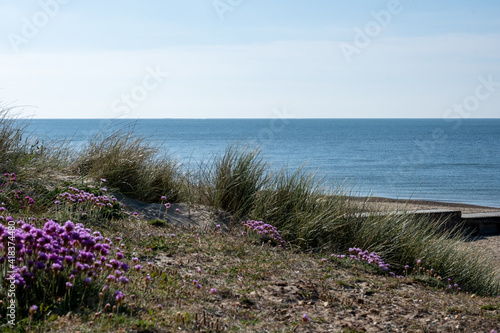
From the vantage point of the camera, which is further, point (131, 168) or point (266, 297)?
point (131, 168)

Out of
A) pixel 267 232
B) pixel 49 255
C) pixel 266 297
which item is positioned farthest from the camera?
pixel 267 232

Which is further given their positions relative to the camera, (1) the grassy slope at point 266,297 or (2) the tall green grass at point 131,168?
(2) the tall green grass at point 131,168

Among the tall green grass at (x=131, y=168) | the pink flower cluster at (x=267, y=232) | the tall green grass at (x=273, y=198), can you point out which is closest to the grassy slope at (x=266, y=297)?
the pink flower cluster at (x=267, y=232)

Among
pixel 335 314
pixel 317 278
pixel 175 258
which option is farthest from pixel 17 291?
pixel 317 278

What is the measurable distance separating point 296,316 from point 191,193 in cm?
460

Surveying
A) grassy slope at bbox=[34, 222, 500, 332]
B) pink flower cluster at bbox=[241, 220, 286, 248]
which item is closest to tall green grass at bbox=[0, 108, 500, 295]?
pink flower cluster at bbox=[241, 220, 286, 248]

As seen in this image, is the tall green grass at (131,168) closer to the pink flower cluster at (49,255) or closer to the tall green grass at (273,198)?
the tall green grass at (273,198)

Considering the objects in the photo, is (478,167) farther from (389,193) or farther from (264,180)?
(264,180)

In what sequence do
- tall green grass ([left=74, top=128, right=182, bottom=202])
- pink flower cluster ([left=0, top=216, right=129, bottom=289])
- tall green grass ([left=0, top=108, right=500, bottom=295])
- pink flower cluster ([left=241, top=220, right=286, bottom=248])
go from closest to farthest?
1. pink flower cluster ([left=0, top=216, right=129, bottom=289])
2. pink flower cluster ([left=241, top=220, right=286, bottom=248])
3. tall green grass ([left=0, top=108, right=500, bottom=295])
4. tall green grass ([left=74, top=128, right=182, bottom=202])

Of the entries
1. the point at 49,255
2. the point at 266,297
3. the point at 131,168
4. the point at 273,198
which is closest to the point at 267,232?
the point at 273,198

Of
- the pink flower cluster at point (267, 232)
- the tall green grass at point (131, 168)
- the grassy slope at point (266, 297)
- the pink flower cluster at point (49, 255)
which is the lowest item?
the grassy slope at point (266, 297)

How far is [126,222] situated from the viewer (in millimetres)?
6484

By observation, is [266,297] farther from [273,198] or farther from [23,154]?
[23,154]

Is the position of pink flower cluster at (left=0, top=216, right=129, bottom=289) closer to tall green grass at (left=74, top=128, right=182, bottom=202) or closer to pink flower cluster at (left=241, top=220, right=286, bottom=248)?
pink flower cluster at (left=241, top=220, right=286, bottom=248)
